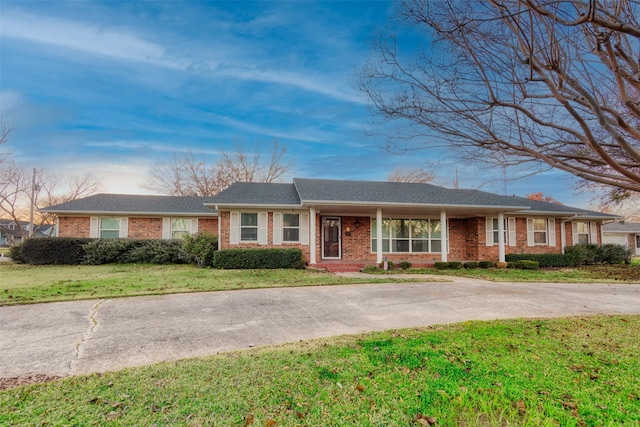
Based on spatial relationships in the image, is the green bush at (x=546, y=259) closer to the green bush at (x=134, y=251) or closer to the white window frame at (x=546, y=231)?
the white window frame at (x=546, y=231)

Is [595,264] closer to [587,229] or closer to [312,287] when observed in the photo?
[587,229]

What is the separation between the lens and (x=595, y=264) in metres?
18.7

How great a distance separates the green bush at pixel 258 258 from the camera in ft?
45.6

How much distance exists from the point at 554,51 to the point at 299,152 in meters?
26.6

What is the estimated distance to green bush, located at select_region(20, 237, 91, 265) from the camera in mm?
15826

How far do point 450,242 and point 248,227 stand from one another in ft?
34.3

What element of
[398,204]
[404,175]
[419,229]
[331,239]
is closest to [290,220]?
[331,239]

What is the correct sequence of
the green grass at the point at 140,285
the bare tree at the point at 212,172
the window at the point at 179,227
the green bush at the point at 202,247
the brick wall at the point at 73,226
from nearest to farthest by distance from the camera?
the green grass at the point at 140,285 < the green bush at the point at 202,247 < the brick wall at the point at 73,226 < the window at the point at 179,227 < the bare tree at the point at 212,172

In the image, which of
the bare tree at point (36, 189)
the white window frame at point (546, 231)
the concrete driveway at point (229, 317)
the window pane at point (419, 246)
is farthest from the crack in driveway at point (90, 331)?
the bare tree at point (36, 189)

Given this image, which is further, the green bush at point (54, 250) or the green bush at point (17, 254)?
the green bush at point (17, 254)

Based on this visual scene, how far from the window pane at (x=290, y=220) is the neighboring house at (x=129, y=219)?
4.89 metres

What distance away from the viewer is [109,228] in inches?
698

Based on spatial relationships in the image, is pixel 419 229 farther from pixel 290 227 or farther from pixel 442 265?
pixel 290 227

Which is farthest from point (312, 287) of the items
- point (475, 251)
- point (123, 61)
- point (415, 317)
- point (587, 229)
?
point (587, 229)
